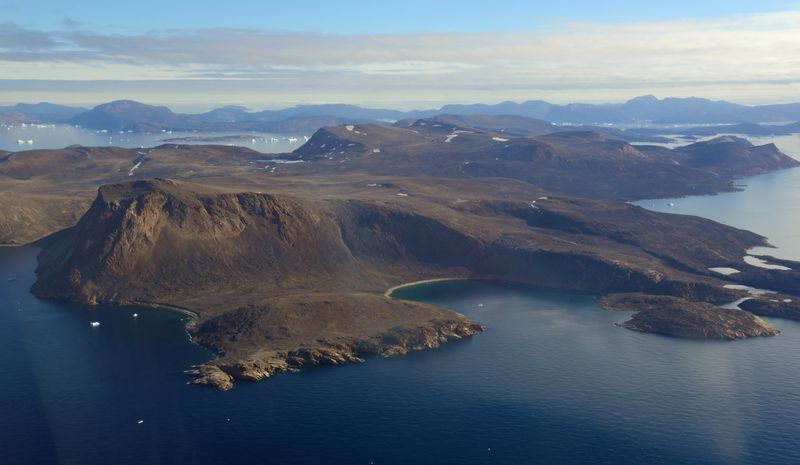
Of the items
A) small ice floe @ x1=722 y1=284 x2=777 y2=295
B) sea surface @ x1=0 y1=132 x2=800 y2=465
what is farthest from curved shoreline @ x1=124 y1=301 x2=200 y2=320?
small ice floe @ x1=722 y1=284 x2=777 y2=295

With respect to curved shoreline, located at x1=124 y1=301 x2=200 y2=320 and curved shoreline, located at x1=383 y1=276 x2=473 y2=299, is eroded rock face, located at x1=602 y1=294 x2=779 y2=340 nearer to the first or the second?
curved shoreline, located at x1=383 y1=276 x2=473 y2=299

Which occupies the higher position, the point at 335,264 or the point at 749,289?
the point at 335,264

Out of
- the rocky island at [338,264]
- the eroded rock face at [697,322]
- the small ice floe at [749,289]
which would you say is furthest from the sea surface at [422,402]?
the small ice floe at [749,289]

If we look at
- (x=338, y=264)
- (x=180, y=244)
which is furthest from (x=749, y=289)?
(x=180, y=244)

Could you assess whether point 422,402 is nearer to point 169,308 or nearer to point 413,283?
point 169,308

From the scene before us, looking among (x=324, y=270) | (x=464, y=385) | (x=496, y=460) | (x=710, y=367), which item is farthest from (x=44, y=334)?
(x=710, y=367)

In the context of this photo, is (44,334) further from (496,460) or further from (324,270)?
(496,460)
